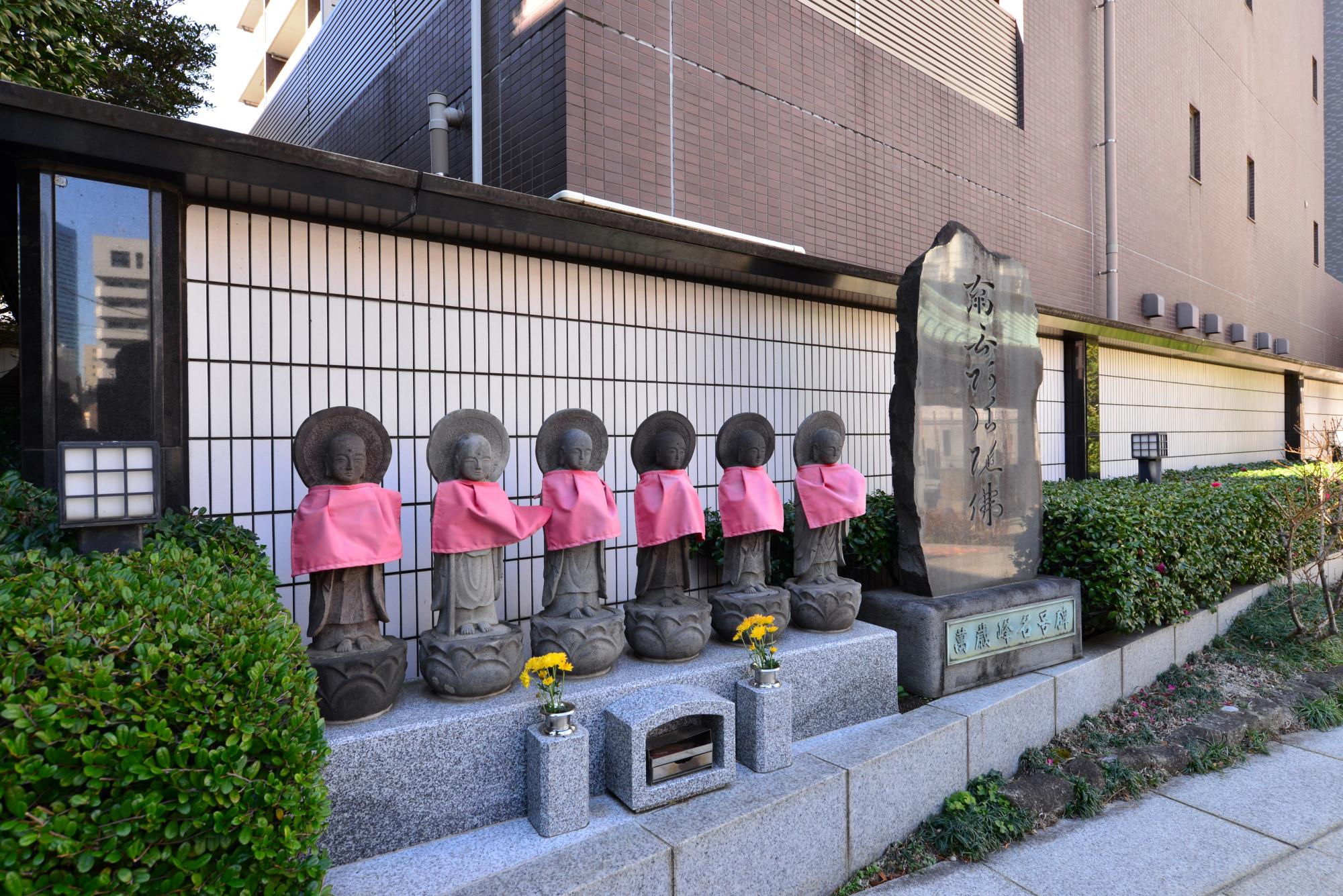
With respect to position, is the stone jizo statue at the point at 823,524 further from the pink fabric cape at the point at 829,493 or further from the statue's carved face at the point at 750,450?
the statue's carved face at the point at 750,450

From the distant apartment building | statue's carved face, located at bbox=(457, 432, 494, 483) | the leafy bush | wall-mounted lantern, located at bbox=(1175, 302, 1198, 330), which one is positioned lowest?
the leafy bush

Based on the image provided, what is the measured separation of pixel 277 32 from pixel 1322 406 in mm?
24550

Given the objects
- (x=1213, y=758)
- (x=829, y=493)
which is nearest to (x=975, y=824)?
(x=829, y=493)

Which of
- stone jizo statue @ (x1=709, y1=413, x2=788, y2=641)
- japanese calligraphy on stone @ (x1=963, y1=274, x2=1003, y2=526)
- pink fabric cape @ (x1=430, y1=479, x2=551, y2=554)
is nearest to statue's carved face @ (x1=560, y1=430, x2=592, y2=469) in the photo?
pink fabric cape @ (x1=430, y1=479, x2=551, y2=554)

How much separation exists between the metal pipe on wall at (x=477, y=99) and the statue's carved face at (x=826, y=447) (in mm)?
4103

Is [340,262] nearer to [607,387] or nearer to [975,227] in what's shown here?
[607,387]

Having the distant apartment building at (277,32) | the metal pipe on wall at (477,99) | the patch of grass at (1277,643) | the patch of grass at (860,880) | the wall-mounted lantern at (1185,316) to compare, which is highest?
the distant apartment building at (277,32)

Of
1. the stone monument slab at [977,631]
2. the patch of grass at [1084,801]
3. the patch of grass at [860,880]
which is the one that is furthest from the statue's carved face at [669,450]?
the patch of grass at [1084,801]

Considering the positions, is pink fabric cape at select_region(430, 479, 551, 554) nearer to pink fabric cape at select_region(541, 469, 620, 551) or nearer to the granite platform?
pink fabric cape at select_region(541, 469, 620, 551)

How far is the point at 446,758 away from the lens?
10.7ft

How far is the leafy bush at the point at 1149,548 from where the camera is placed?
5.80 meters

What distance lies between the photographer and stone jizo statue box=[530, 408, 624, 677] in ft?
12.8

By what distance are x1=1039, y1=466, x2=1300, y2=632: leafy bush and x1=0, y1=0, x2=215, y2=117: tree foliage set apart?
7.60 metres

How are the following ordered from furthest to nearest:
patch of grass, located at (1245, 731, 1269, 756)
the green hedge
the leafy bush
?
the leafy bush → patch of grass, located at (1245, 731, 1269, 756) → the green hedge
